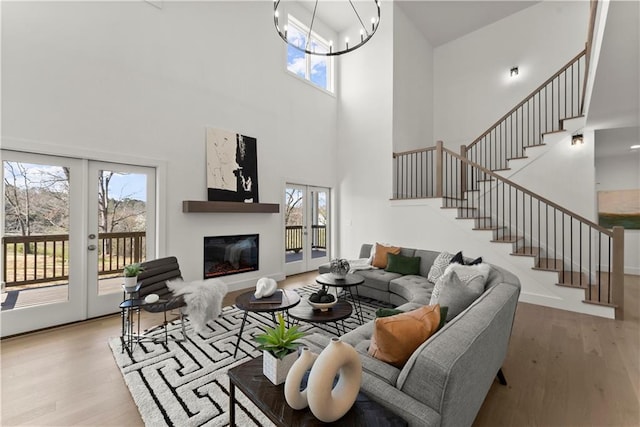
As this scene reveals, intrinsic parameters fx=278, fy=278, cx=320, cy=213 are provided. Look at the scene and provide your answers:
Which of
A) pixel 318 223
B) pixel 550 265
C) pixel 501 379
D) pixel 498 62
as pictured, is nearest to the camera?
pixel 501 379

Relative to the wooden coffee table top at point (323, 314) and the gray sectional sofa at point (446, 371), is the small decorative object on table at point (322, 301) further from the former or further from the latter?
the gray sectional sofa at point (446, 371)

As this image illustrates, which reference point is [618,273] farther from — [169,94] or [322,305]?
[169,94]

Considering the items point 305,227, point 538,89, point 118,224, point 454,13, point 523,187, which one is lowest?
point 305,227

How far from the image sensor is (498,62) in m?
6.18

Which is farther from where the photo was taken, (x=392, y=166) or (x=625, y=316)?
(x=392, y=166)

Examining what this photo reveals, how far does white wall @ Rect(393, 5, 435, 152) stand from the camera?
5840 mm

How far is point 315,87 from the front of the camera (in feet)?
20.4

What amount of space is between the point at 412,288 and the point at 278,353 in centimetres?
240

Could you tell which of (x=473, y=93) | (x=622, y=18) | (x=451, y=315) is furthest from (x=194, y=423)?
(x=473, y=93)

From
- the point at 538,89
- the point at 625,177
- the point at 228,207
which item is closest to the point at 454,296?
the point at 228,207

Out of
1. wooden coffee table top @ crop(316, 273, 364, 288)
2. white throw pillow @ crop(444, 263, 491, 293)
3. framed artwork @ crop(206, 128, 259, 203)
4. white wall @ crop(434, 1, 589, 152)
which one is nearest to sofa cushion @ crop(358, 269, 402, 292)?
wooden coffee table top @ crop(316, 273, 364, 288)

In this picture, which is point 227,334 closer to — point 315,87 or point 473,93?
point 315,87

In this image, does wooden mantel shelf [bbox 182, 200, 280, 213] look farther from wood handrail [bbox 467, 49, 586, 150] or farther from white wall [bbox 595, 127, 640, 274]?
white wall [bbox 595, 127, 640, 274]

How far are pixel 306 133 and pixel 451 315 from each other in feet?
16.2
